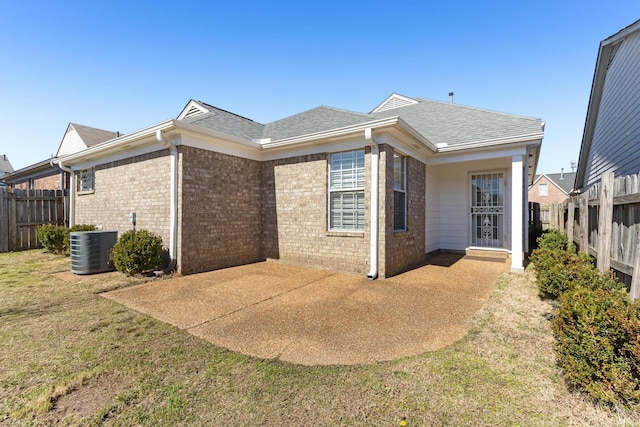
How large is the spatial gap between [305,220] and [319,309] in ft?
11.2

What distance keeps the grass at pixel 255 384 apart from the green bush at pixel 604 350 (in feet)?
0.42

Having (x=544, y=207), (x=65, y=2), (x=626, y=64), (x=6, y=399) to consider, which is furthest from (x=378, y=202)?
(x=544, y=207)

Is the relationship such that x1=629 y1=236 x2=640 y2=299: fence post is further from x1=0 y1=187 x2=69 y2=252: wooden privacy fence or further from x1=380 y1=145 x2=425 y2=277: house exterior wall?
x1=0 y1=187 x2=69 y2=252: wooden privacy fence

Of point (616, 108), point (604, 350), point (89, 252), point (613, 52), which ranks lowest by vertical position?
point (604, 350)

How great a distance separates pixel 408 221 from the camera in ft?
25.4

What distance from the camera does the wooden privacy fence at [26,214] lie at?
10141 mm

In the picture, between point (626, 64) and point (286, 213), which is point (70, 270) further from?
point (626, 64)

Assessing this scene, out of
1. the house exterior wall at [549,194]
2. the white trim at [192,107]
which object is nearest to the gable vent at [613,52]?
the white trim at [192,107]

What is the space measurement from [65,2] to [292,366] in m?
9.12

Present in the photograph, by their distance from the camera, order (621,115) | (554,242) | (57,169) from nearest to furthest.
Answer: (554,242), (621,115), (57,169)

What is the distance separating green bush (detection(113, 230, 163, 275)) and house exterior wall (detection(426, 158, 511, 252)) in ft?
26.2

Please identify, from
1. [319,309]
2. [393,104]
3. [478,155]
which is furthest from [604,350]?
[393,104]

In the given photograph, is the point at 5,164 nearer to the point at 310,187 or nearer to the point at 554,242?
the point at 310,187

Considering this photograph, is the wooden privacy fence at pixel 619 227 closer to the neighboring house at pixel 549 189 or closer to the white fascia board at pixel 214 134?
the white fascia board at pixel 214 134
